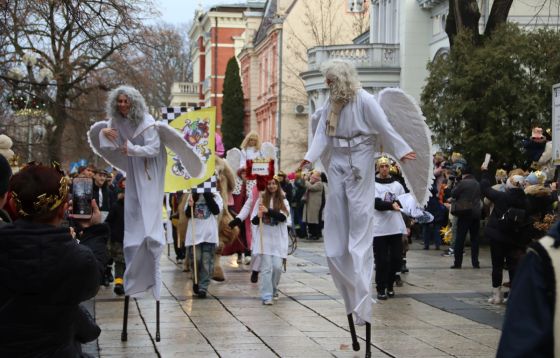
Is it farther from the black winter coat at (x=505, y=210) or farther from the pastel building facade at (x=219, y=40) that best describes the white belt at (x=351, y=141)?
the pastel building facade at (x=219, y=40)

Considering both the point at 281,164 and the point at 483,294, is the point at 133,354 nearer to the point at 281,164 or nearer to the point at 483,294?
the point at 483,294

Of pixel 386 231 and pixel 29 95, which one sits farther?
pixel 29 95

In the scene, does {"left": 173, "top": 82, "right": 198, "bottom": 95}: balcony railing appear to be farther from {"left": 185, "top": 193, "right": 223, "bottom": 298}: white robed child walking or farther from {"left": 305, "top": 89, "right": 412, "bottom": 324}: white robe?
{"left": 305, "top": 89, "right": 412, "bottom": 324}: white robe

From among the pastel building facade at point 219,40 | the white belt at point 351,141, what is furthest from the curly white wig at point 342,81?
the pastel building facade at point 219,40

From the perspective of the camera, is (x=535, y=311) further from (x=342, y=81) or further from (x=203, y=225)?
(x=203, y=225)

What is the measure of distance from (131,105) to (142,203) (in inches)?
33.0

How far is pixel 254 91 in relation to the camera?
76.8 metres

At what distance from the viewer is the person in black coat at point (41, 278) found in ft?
13.9

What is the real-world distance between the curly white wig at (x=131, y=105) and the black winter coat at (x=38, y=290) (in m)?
4.74

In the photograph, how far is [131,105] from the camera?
9039 millimetres

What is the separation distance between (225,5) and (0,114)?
6660 centimetres

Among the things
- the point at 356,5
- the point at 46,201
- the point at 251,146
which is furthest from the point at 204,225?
the point at 356,5

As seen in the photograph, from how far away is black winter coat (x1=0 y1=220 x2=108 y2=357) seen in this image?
424 centimetres

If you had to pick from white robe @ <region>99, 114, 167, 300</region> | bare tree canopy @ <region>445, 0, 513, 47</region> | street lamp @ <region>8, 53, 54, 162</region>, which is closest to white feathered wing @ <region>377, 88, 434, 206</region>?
white robe @ <region>99, 114, 167, 300</region>
